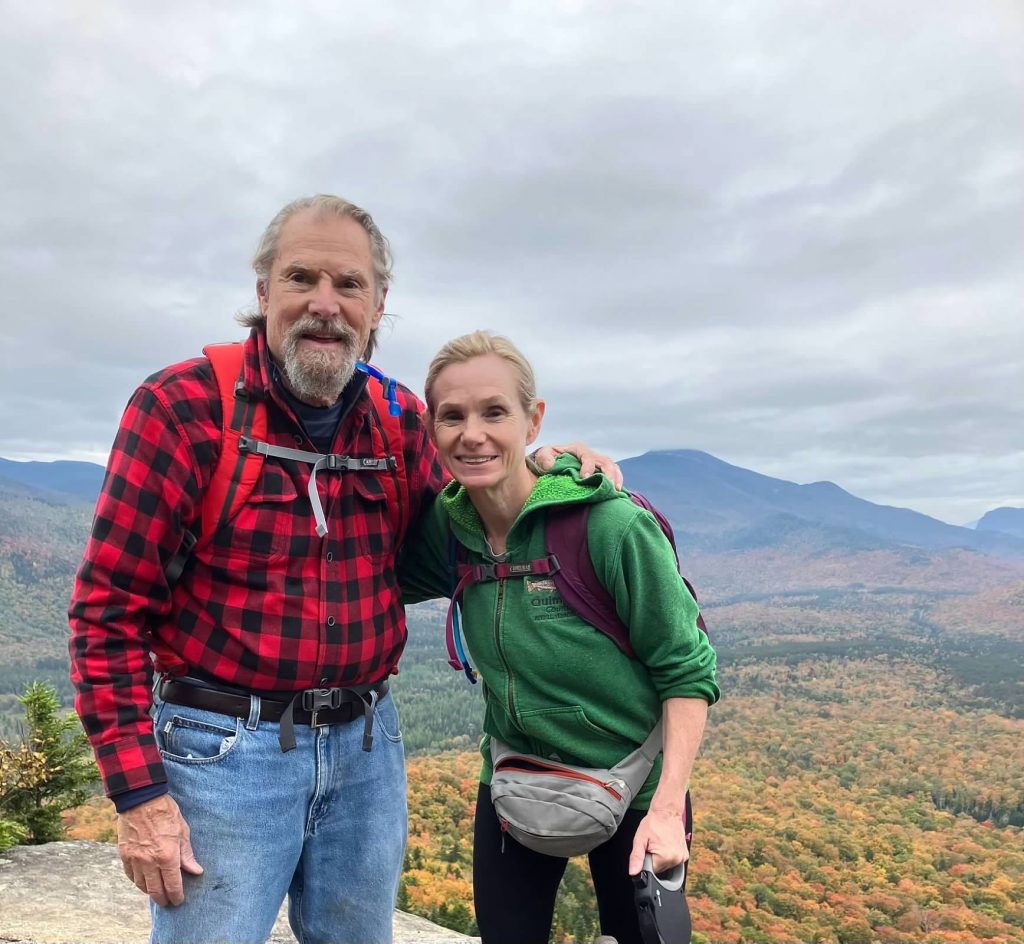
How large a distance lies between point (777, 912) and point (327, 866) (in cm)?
5802

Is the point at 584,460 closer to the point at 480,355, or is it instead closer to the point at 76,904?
the point at 480,355

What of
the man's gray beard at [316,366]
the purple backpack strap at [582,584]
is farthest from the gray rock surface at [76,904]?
the man's gray beard at [316,366]

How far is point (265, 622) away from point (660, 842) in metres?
1.52

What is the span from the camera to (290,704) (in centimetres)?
277

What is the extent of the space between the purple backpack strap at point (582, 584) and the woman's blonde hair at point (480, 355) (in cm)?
54

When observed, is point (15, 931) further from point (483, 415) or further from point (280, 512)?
point (483, 415)

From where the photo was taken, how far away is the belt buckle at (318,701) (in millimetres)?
2789

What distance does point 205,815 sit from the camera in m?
2.66

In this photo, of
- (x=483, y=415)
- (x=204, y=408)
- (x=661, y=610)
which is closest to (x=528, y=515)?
(x=483, y=415)

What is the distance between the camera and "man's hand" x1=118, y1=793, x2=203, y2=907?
8.30ft

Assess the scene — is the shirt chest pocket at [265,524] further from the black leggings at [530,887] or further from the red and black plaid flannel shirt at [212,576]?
the black leggings at [530,887]

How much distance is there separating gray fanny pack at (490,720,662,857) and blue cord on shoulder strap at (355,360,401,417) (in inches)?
57.4

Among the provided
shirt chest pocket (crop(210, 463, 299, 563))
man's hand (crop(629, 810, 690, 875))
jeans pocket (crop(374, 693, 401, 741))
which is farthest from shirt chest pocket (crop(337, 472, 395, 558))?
man's hand (crop(629, 810, 690, 875))

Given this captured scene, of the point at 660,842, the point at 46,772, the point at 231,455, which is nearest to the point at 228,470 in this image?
the point at 231,455
